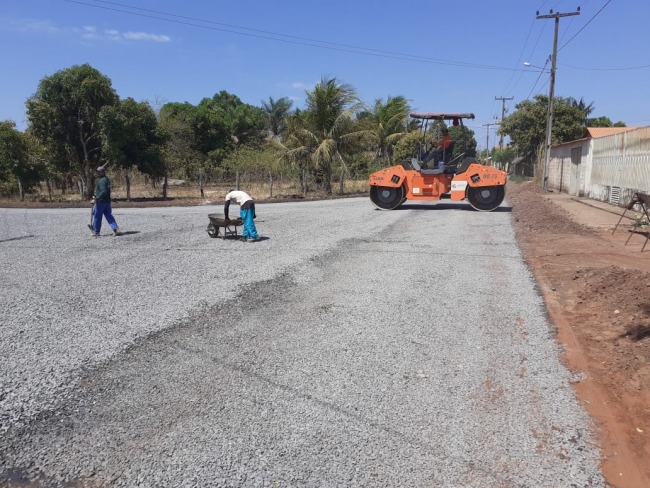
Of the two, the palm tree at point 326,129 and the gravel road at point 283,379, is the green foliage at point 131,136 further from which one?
the gravel road at point 283,379

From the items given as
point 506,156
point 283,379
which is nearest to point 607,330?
point 283,379

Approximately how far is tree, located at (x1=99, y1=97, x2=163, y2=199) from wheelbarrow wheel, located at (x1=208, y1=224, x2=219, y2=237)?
15.7m

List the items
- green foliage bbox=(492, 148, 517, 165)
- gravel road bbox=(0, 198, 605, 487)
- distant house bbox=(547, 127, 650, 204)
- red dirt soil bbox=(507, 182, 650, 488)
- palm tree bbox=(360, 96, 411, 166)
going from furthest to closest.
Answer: green foliage bbox=(492, 148, 517, 165)
palm tree bbox=(360, 96, 411, 166)
distant house bbox=(547, 127, 650, 204)
red dirt soil bbox=(507, 182, 650, 488)
gravel road bbox=(0, 198, 605, 487)

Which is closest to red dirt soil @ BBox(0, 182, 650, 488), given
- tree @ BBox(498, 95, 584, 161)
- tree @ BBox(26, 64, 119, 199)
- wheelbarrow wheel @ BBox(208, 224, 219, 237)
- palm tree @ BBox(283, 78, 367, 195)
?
wheelbarrow wheel @ BBox(208, 224, 219, 237)

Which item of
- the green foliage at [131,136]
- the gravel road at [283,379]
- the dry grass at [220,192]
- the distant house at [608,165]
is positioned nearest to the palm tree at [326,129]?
the dry grass at [220,192]

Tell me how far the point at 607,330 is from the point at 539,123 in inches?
1802

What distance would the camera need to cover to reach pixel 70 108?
25.3 metres

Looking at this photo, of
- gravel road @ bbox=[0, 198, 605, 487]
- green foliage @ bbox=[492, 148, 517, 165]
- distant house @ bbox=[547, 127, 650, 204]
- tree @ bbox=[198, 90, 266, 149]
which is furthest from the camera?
green foliage @ bbox=[492, 148, 517, 165]

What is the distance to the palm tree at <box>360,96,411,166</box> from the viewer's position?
124 ft

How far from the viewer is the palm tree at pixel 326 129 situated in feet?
94.4

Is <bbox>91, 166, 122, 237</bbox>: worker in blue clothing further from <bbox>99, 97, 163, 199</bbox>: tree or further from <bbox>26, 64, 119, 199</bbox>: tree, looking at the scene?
<bbox>26, 64, 119, 199</bbox>: tree

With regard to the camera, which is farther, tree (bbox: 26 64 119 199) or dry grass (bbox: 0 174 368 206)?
Result: dry grass (bbox: 0 174 368 206)

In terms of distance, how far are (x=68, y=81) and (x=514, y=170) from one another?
54.1 meters

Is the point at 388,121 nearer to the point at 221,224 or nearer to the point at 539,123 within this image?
the point at 539,123
